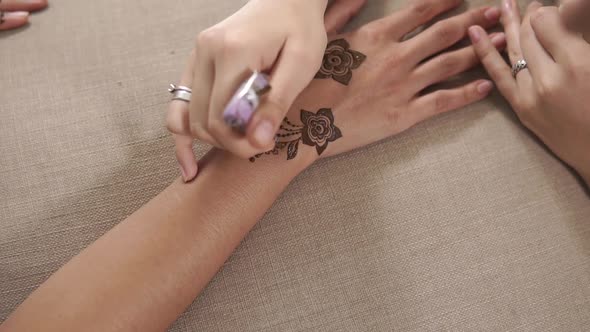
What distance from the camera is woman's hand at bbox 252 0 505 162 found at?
86cm

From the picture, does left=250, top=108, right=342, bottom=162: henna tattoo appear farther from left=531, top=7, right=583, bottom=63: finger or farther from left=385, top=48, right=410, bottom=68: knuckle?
left=531, top=7, right=583, bottom=63: finger

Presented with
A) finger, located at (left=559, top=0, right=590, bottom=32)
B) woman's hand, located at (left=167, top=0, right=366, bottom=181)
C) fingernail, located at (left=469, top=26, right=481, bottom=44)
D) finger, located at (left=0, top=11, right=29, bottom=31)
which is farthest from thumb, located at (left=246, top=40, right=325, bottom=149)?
finger, located at (left=0, top=11, right=29, bottom=31)

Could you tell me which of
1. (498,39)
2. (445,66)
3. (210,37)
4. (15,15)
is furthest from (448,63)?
(15,15)

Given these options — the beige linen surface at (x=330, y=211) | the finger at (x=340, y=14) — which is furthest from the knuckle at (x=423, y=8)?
the beige linen surface at (x=330, y=211)

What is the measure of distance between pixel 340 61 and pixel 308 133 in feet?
0.52

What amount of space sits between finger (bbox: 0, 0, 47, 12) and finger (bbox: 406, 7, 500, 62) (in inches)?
28.9

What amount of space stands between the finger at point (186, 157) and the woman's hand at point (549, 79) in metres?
0.56

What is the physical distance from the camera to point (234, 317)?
729 mm

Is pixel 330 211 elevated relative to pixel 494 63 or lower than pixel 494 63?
lower

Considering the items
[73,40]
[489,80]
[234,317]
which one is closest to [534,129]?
[489,80]

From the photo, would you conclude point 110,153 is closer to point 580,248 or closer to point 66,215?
point 66,215

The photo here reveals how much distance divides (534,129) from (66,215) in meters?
0.80

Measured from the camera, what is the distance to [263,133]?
24.0 inches

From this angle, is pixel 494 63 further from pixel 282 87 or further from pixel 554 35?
pixel 282 87
